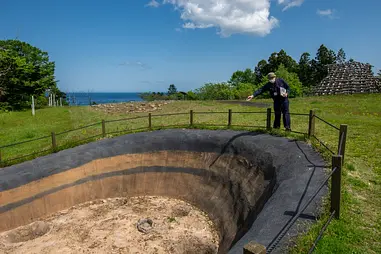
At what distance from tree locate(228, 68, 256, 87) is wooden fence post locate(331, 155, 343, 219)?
8170 centimetres

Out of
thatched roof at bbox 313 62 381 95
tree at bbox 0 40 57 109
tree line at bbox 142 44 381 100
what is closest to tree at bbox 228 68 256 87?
tree line at bbox 142 44 381 100

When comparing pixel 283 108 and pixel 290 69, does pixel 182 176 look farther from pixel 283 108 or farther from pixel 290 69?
pixel 290 69

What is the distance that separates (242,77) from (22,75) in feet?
219

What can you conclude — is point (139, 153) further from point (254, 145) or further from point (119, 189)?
point (254, 145)

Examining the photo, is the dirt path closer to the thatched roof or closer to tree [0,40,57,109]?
tree [0,40,57,109]

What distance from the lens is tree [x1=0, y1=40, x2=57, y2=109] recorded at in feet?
111

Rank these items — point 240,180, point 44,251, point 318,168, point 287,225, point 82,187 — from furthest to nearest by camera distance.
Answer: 1. point 82,187
2. point 240,180
3. point 44,251
4. point 318,168
5. point 287,225

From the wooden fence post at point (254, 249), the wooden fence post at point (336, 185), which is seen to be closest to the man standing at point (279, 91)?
the wooden fence post at point (336, 185)

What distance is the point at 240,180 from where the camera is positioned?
11.2 m

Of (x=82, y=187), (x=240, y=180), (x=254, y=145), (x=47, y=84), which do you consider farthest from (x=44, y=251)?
(x=47, y=84)

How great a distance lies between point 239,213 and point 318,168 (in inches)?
127

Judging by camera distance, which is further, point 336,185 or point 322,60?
point 322,60

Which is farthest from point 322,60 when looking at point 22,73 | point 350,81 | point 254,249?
point 254,249

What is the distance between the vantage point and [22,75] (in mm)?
37094
